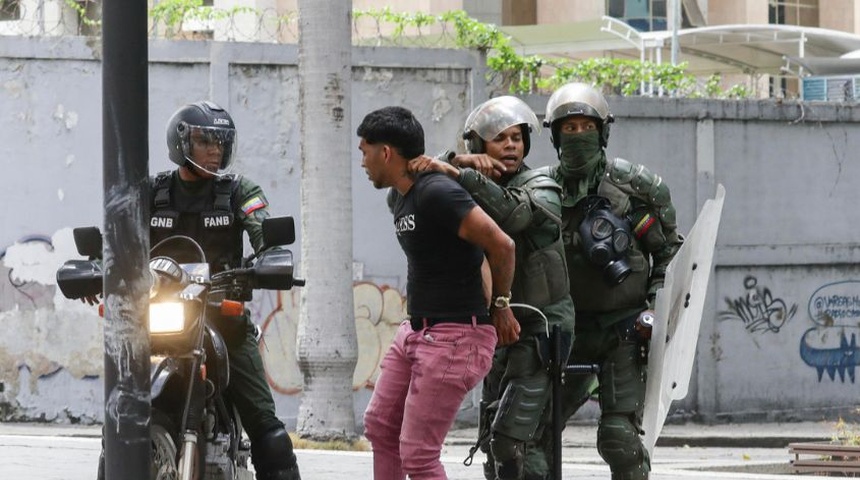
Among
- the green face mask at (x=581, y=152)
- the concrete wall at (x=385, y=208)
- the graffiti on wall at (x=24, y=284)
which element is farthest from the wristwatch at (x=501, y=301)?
the graffiti on wall at (x=24, y=284)

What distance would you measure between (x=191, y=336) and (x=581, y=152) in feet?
6.72

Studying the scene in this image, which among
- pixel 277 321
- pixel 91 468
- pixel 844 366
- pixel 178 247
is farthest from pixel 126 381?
pixel 844 366

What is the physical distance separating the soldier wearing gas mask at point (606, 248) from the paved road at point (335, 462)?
70.5 inches

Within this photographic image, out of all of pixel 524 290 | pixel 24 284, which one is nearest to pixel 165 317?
pixel 524 290

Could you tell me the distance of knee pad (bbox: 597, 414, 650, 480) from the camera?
7.12 m

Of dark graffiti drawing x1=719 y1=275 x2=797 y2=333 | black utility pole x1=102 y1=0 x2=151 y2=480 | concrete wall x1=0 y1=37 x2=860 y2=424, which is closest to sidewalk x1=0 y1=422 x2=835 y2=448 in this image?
concrete wall x1=0 y1=37 x2=860 y2=424

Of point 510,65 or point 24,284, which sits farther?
point 510,65

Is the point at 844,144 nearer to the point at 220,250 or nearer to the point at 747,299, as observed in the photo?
the point at 747,299

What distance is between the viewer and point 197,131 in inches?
272

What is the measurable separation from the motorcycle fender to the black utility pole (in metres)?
0.61

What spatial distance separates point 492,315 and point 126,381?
1676 millimetres

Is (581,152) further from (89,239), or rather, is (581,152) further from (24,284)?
(24,284)

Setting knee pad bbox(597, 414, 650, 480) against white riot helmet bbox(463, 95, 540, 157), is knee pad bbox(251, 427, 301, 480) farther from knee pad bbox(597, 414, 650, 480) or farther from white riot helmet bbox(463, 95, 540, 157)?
white riot helmet bbox(463, 95, 540, 157)

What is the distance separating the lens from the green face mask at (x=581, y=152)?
290 inches
